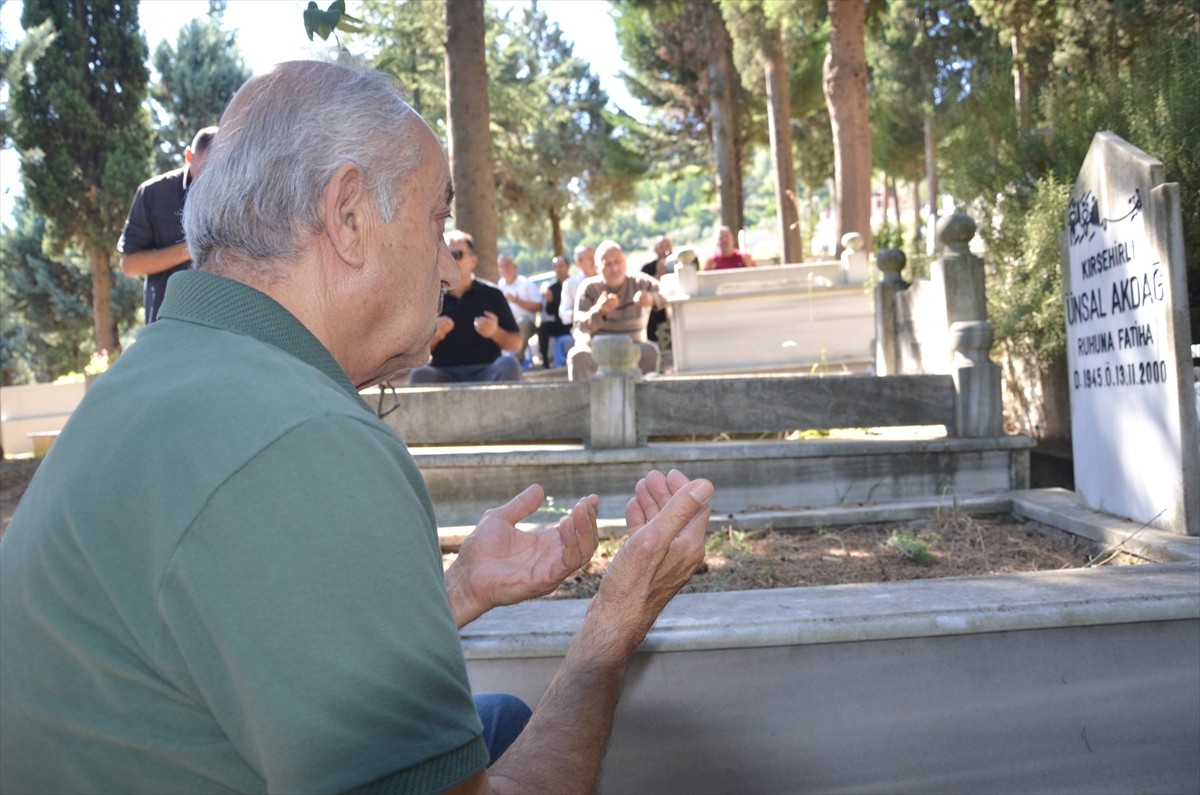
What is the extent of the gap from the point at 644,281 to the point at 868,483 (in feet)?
15.5

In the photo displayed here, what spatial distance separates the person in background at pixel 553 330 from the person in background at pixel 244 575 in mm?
11389

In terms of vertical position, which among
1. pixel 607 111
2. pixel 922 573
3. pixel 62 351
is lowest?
pixel 922 573

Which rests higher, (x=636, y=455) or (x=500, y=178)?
(x=500, y=178)

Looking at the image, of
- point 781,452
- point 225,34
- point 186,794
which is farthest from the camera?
point 225,34

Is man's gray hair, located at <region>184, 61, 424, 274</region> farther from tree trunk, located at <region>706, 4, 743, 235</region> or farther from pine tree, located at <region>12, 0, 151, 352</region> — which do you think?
pine tree, located at <region>12, 0, 151, 352</region>

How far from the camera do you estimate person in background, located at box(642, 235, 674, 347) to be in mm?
13406

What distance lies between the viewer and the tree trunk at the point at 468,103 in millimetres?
8234

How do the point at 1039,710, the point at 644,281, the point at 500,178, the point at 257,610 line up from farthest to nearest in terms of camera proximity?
the point at 500,178, the point at 644,281, the point at 1039,710, the point at 257,610

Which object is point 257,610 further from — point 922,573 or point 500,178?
point 500,178

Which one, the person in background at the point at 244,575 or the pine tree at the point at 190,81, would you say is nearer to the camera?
the person in background at the point at 244,575

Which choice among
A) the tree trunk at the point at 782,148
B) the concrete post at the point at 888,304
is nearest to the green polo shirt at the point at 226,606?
the concrete post at the point at 888,304

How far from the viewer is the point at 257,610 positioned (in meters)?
1.03

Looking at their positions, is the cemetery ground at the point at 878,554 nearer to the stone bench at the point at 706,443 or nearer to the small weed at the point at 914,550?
the small weed at the point at 914,550

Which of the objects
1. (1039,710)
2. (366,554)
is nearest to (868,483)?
(1039,710)
